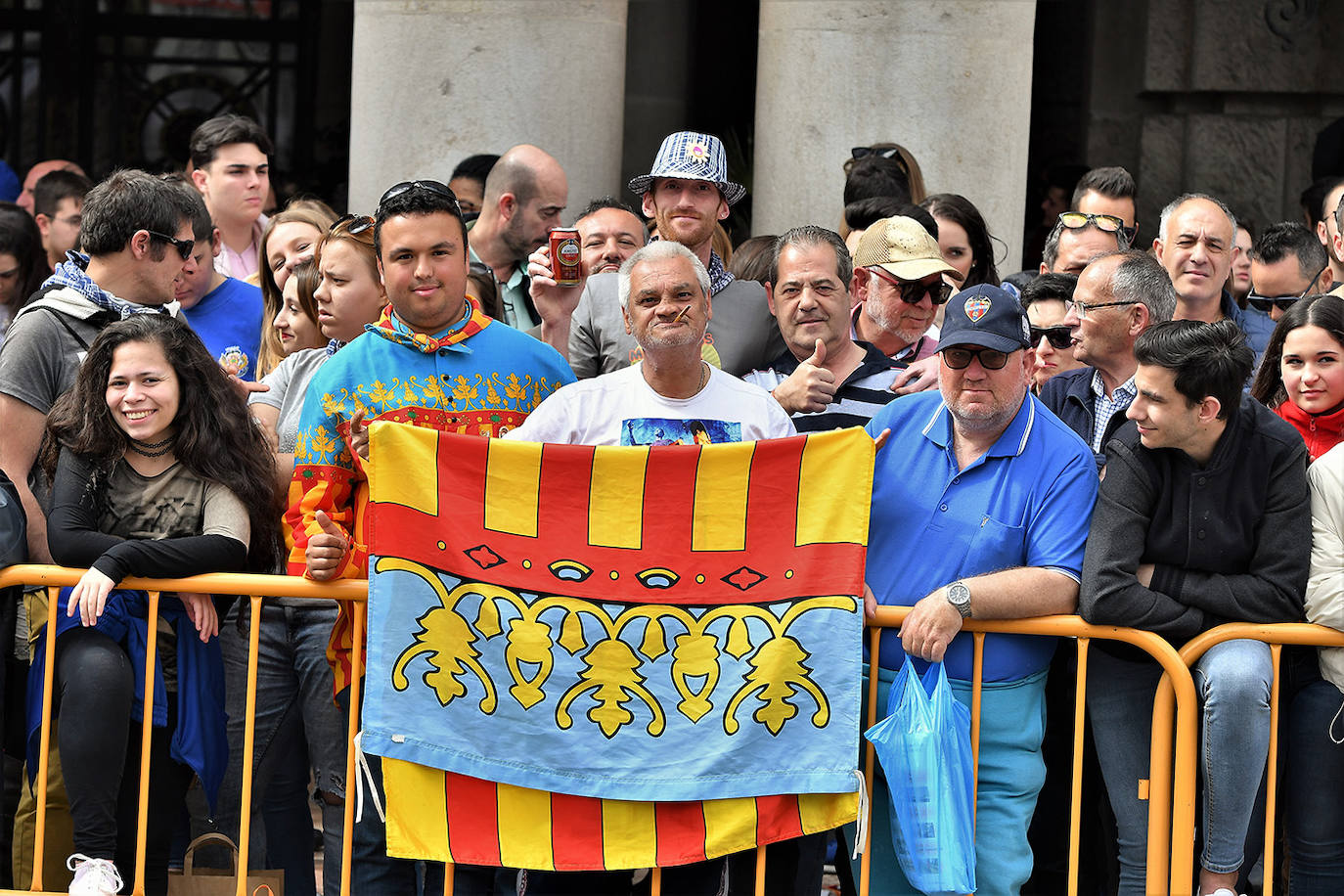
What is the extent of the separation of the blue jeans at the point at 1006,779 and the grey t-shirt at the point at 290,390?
1.95m

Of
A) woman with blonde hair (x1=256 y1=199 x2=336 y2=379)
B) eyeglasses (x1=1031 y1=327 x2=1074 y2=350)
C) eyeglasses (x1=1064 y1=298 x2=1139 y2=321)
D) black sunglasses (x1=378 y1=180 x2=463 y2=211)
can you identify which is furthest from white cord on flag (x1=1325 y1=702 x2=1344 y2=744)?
woman with blonde hair (x1=256 y1=199 x2=336 y2=379)

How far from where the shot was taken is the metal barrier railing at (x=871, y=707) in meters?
4.36

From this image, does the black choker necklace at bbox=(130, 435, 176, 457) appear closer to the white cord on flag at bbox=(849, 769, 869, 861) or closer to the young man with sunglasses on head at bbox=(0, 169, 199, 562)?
the young man with sunglasses on head at bbox=(0, 169, 199, 562)

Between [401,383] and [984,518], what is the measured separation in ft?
5.33

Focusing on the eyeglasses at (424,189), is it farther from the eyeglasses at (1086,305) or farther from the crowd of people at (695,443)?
the eyeglasses at (1086,305)

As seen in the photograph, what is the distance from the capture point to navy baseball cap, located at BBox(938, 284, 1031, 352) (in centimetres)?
440

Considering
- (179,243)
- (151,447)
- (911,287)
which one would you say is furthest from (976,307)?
(179,243)

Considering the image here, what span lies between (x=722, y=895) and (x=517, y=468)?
4.19 feet

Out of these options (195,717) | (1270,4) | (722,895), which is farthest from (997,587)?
(1270,4)

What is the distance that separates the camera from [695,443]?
4.46 meters

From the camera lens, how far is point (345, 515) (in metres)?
4.63

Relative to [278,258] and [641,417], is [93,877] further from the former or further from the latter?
[278,258]

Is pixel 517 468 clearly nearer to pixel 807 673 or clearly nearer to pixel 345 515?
pixel 345 515

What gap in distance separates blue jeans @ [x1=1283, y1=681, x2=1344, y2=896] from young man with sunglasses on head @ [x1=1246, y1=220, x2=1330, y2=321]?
2.67 metres
